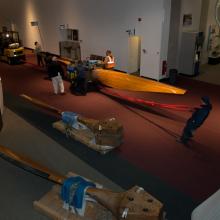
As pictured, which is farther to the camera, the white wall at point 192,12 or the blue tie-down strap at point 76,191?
the white wall at point 192,12

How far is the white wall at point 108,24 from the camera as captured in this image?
335 inches

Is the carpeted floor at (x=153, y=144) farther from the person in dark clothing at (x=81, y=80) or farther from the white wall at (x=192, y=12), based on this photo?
the white wall at (x=192, y=12)

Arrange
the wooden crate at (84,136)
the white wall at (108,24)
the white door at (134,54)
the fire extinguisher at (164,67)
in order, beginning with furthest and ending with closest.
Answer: the white door at (134,54) < the fire extinguisher at (164,67) < the white wall at (108,24) < the wooden crate at (84,136)

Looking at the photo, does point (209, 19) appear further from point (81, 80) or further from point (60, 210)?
point (60, 210)

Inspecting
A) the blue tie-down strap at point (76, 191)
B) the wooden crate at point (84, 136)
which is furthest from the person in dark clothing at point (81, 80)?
the blue tie-down strap at point (76, 191)

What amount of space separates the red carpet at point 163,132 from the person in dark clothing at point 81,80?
0.23m

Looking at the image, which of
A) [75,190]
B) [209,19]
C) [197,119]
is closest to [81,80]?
[197,119]

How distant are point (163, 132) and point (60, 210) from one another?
116 inches

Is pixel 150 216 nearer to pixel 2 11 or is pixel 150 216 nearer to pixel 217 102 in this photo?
pixel 217 102

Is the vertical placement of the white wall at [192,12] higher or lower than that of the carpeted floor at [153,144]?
higher

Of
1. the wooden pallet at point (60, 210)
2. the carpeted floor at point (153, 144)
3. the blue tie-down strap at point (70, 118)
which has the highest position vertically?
the blue tie-down strap at point (70, 118)

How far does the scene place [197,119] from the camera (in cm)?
471

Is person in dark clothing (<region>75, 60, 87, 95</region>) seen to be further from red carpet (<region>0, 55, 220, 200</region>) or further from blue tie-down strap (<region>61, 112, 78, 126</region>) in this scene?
blue tie-down strap (<region>61, 112, 78, 126</region>)

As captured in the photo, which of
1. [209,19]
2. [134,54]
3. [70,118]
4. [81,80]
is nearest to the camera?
[70,118]
